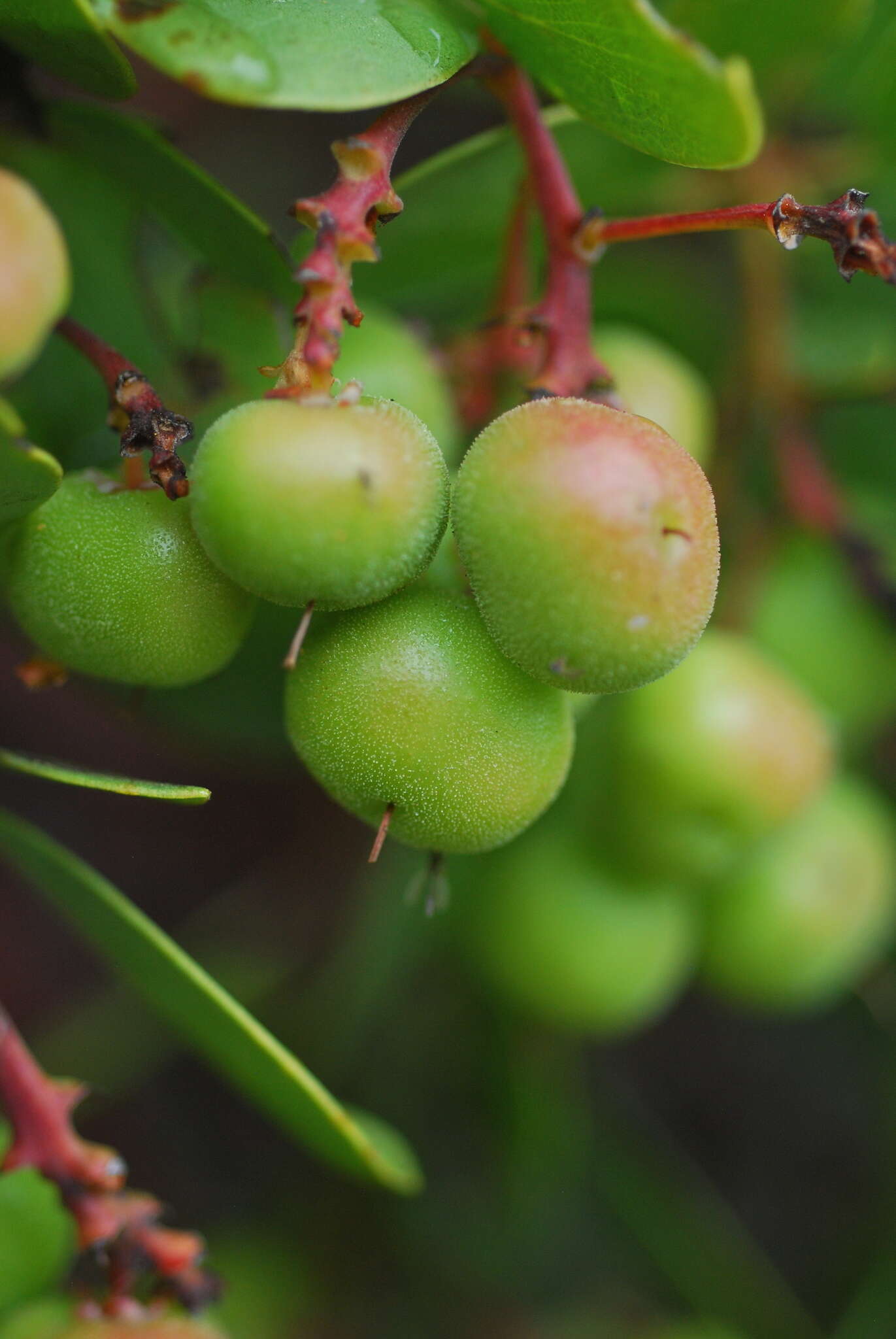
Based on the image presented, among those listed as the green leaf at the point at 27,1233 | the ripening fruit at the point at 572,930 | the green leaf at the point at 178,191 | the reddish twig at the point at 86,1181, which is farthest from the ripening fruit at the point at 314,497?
the ripening fruit at the point at 572,930

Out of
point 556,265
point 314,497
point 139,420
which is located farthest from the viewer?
point 556,265

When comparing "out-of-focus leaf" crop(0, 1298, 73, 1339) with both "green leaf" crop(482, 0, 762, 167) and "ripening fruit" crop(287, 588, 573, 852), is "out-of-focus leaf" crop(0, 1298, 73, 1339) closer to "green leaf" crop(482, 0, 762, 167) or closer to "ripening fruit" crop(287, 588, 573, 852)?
"ripening fruit" crop(287, 588, 573, 852)

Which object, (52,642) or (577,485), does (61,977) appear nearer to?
(52,642)

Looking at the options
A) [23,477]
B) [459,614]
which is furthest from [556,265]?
[23,477]

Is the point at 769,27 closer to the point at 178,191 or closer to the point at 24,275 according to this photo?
the point at 178,191

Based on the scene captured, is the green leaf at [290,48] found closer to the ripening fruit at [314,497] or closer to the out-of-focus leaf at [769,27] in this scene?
the ripening fruit at [314,497]

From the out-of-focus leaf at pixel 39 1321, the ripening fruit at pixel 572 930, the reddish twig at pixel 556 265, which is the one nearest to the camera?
the reddish twig at pixel 556 265
